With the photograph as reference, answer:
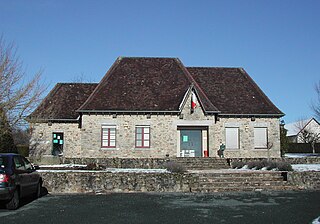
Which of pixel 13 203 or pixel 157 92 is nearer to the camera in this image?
A: pixel 13 203

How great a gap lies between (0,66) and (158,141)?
39.3 ft

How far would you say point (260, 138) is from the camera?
26734 millimetres

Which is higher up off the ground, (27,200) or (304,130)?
(304,130)

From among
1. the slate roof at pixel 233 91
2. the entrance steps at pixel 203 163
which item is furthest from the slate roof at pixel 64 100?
the entrance steps at pixel 203 163

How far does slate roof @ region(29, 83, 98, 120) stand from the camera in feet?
88.1

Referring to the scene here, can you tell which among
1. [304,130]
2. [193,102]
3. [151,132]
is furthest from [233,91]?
[304,130]

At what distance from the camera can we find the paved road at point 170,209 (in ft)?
28.2

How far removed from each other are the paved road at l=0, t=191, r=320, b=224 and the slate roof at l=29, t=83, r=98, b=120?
14.6 metres

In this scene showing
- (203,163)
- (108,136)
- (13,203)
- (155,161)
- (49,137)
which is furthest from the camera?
(49,137)

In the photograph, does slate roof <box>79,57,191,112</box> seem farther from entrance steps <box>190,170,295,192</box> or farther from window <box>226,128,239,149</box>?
entrance steps <box>190,170,295,192</box>

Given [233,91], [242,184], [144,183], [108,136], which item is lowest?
[242,184]

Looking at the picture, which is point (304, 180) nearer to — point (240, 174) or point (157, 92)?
point (240, 174)

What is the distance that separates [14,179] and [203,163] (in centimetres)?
1413

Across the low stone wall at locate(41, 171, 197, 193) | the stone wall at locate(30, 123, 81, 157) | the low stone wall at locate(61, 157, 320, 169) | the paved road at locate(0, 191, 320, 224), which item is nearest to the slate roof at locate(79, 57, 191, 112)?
the stone wall at locate(30, 123, 81, 157)
